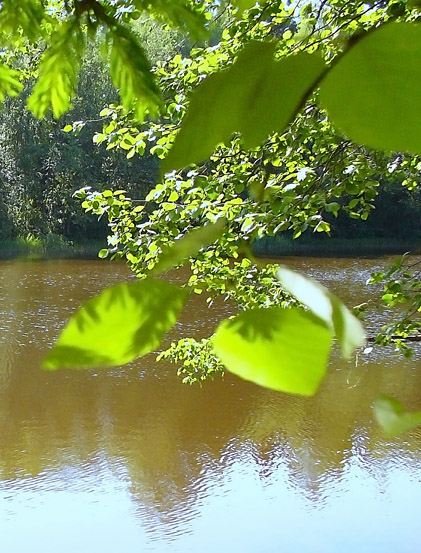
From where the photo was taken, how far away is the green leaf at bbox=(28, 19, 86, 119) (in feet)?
0.62

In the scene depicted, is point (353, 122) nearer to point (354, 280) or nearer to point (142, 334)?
point (142, 334)

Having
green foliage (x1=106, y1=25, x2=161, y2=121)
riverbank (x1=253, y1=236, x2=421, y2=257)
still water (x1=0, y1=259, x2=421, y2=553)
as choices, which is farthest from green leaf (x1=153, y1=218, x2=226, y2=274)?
riverbank (x1=253, y1=236, x2=421, y2=257)

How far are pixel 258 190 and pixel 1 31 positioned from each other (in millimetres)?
103

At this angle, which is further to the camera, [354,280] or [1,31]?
A: [354,280]

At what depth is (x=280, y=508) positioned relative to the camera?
10.2ft

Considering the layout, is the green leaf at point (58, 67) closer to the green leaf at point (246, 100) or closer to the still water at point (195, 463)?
the green leaf at point (246, 100)

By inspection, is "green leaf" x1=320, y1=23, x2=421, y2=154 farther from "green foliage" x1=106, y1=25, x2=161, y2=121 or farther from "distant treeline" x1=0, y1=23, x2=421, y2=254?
"distant treeline" x1=0, y1=23, x2=421, y2=254

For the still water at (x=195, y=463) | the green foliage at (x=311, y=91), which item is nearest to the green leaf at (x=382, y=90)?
the green foliage at (x=311, y=91)

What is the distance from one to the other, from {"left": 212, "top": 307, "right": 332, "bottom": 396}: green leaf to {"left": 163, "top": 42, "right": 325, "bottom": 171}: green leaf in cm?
3

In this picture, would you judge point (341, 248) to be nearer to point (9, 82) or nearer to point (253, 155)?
point (253, 155)

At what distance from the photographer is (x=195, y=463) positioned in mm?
3473

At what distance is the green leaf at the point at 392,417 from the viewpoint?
10 cm

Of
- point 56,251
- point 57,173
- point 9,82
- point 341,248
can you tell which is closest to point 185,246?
point 9,82

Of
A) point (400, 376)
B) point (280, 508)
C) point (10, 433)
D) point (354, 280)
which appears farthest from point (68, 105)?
point (354, 280)
